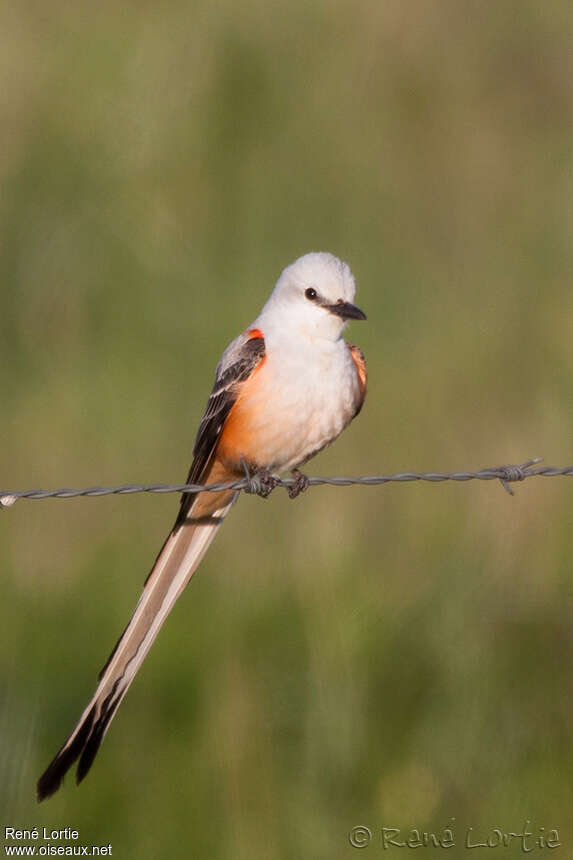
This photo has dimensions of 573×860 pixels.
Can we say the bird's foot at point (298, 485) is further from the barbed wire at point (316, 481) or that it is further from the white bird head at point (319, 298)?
the white bird head at point (319, 298)

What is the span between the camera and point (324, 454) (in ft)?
27.7

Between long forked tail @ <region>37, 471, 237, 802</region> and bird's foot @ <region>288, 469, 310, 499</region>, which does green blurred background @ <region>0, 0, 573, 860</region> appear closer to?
long forked tail @ <region>37, 471, 237, 802</region>

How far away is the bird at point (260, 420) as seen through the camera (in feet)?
18.1

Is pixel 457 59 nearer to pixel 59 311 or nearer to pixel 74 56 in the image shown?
pixel 74 56

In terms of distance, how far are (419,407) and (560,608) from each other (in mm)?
2174

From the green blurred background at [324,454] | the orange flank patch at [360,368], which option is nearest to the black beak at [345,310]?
the orange flank patch at [360,368]

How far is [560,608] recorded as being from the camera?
6641 mm

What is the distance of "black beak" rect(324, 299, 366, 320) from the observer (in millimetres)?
5613

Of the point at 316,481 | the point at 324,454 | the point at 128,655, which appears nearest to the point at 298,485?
the point at 316,481

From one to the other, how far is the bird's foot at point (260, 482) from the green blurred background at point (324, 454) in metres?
1.11

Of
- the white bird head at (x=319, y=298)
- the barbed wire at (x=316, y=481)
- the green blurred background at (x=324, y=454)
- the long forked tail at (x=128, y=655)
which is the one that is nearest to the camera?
the barbed wire at (x=316, y=481)

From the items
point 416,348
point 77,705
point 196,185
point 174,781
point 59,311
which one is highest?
point 196,185

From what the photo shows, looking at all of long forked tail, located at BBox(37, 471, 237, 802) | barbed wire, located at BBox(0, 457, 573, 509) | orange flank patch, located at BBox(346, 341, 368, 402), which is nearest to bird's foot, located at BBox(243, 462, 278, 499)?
barbed wire, located at BBox(0, 457, 573, 509)

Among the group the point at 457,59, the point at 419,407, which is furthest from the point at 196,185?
the point at 419,407
